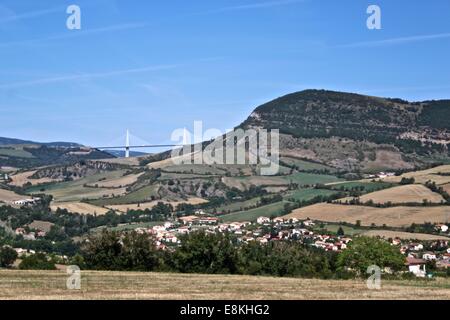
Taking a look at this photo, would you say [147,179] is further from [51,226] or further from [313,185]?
[51,226]

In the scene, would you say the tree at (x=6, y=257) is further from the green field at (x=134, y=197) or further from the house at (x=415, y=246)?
the green field at (x=134, y=197)

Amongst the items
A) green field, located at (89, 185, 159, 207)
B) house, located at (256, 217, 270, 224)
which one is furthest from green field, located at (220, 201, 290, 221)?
green field, located at (89, 185, 159, 207)

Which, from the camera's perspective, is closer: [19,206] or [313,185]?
[19,206]

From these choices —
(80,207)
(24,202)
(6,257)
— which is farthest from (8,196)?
(6,257)

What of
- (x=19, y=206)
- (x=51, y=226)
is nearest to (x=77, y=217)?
(x=51, y=226)

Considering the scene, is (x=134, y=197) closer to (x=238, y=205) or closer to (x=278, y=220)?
(x=238, y=205)
